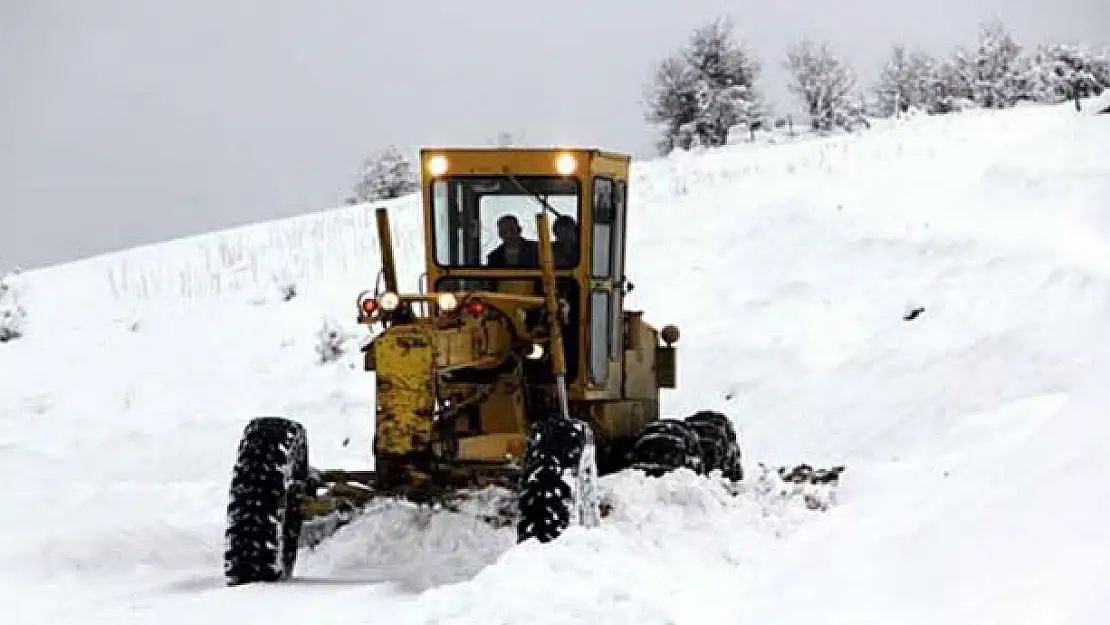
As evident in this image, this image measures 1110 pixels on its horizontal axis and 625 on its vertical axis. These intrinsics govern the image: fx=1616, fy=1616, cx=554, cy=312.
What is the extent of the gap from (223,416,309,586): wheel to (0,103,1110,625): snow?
9.0 inches

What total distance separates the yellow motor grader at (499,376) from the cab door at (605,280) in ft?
0.07

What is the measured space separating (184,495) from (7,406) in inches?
238

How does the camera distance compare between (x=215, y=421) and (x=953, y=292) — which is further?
(x=953, y=292)

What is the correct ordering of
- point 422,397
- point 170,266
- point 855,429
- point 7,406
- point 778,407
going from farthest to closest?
1. point 170,266
2. point 7,406
3. point 778,407
4. point 855,429
5. point 422,397

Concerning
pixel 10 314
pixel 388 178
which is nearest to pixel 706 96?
pixel 388 178

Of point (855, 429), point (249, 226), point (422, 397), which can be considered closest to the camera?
point (422, 397)

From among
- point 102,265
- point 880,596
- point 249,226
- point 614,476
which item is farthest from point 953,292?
point 249,226

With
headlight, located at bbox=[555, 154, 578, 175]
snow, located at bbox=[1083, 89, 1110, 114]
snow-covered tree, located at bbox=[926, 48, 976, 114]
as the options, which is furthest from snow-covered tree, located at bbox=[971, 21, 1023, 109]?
headlight, located at bbox=[555, 154, 578, 175]

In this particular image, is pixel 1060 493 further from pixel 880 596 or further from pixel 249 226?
pixel 249 226

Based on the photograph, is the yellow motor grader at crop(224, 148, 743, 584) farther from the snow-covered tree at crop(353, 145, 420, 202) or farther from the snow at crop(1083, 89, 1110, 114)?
the snow-covered tree at crop(353, 145, 420, 202)

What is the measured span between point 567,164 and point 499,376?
1561 mm

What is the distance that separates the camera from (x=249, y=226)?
3534 cm

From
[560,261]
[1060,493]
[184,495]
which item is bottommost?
[184,495]

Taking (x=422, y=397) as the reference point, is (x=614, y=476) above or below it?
below
